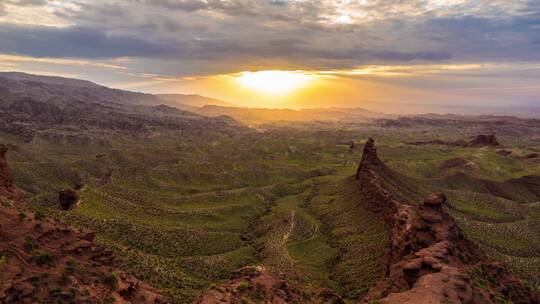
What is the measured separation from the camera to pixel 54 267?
1478 inches

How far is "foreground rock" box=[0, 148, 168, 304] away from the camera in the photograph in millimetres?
33531

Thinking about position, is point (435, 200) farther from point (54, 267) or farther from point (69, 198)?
point (69, 198)

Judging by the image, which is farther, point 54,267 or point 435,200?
point 435,200

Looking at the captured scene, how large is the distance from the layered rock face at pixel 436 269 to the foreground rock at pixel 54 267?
26514 mm

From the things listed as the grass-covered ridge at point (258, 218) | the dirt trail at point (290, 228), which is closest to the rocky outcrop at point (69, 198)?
the grass-covered ridge at point (258, 218)

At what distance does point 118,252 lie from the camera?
65750 mm

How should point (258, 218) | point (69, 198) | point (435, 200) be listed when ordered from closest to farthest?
point (435, 200) < point (69, 198) < point (258, 218)

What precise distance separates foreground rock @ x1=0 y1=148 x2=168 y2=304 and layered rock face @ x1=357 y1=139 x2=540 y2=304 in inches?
1044

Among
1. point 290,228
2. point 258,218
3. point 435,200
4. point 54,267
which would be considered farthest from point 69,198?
point 435,200

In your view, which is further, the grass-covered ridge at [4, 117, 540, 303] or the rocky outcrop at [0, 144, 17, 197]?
the grass-covered ridge at [4, 117, 540, 303]

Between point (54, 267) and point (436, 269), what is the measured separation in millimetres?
38752

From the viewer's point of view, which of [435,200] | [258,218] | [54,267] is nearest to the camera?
[54,267]

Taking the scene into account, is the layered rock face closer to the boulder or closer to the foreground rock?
the boulder

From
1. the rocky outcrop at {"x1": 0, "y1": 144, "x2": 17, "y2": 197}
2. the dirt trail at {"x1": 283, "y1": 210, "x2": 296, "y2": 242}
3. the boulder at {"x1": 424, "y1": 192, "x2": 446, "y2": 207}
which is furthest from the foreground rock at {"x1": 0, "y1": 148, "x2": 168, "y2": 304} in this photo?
the dirt trail at {"x1": 283, "y1": 210, "x2": 296, "y2": 242}
